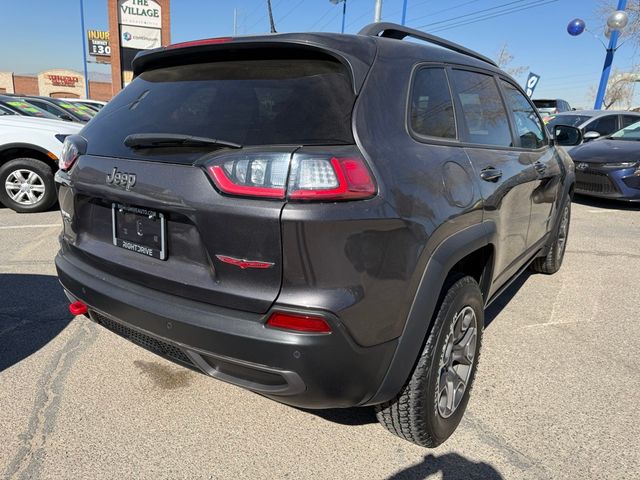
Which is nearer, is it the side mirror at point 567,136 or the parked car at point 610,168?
the side mirror at point 567,136

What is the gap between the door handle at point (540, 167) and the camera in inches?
128

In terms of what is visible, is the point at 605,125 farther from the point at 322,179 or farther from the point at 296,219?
the point at 296,219

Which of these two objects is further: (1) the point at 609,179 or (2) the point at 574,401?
(1) the point at 609,179

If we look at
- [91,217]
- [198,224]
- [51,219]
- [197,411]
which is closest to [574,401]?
[197,411]

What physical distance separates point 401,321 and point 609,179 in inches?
309

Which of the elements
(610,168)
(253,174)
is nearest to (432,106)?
(253,174)

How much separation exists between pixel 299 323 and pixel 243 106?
35.1 inches

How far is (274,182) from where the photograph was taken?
161 cm

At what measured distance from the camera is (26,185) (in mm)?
6398

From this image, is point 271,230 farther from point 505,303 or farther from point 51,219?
point 51,219

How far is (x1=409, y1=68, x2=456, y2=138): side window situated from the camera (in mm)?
2053

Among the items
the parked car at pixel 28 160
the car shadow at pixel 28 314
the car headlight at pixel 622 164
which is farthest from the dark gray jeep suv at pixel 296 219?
the car headlight at pixel 622 164

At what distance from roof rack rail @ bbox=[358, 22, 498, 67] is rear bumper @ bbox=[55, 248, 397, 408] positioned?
55.8 inches

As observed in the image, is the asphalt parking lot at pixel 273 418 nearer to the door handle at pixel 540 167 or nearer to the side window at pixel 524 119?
the door handle at pixel 540 167
